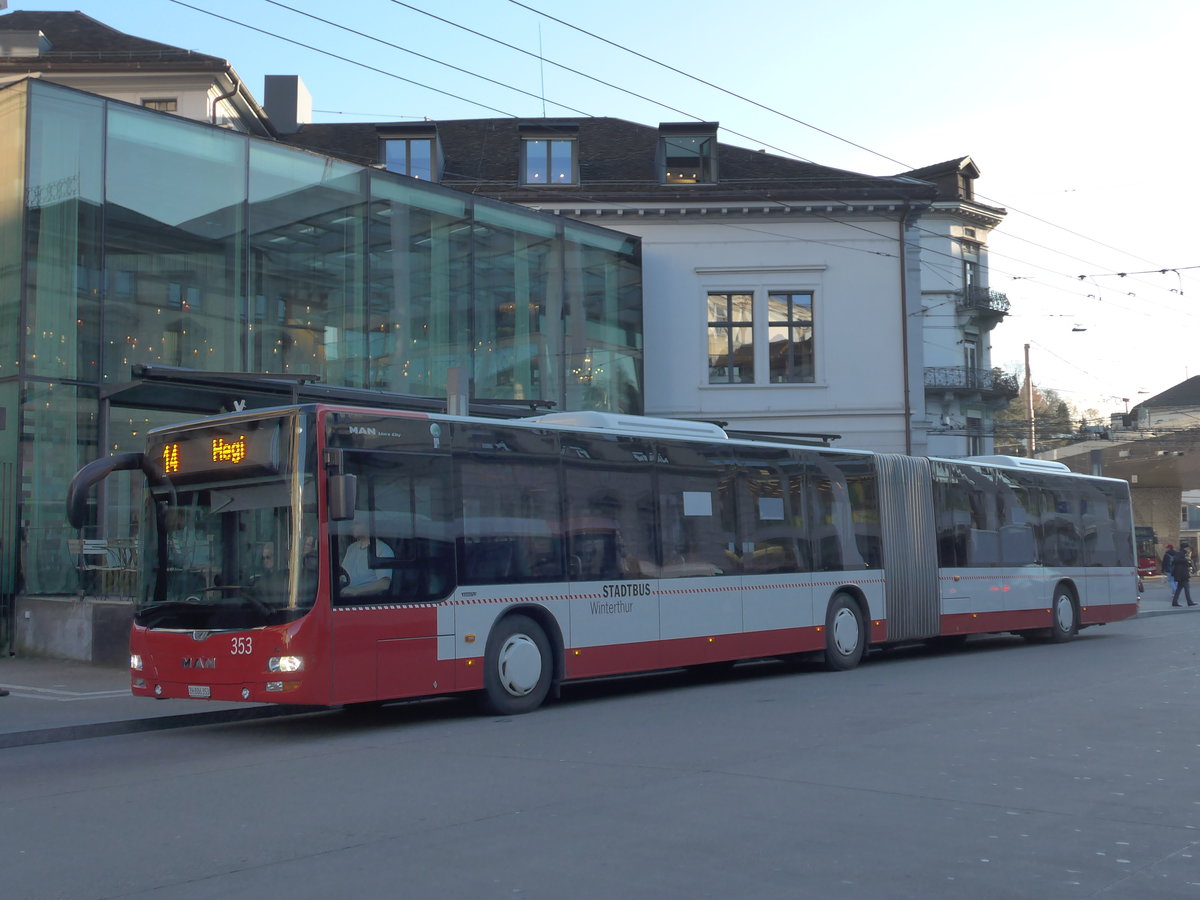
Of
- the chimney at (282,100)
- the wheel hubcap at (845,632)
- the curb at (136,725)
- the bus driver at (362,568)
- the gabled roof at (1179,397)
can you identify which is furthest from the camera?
the gabled roof at (1179,397)

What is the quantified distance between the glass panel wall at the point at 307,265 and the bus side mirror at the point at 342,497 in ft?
39.2

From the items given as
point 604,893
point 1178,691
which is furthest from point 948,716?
point 604,893

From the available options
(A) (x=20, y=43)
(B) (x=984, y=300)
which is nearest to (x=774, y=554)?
(A) (x=20, y=43)

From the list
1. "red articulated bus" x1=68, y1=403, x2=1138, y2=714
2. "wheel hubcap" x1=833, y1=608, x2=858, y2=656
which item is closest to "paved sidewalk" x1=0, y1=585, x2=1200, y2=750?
"red articulated bus" x1=68, y1=403, x2=1138, y2=714

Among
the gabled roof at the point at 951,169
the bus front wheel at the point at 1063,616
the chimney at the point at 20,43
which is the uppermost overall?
the gabled roof at the point at 951,169

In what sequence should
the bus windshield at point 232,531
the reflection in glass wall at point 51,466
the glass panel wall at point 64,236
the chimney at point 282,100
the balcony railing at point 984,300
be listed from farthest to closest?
the balcony railing at point 984,300 < the chimney at point 282,100 < the glass panel wall at point 64,236 < the reflection in glass wall at point 51,466 < the bus windshield at point 232,531

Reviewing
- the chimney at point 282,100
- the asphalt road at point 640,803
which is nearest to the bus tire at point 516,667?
the asphalt road at point 640,803

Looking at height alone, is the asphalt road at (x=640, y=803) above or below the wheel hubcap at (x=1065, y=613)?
below

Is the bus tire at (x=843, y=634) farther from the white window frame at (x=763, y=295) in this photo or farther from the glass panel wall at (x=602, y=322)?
the white window frame at (x=763, y=295)

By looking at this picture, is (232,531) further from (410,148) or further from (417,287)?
(410,148)

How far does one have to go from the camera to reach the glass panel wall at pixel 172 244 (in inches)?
793

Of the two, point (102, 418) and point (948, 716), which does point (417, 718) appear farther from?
point (102, 418)

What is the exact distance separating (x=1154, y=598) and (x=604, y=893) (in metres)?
40.0

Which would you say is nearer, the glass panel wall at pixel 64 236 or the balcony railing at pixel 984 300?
the glass panel wall at pixel 64 236
